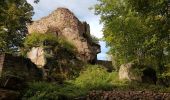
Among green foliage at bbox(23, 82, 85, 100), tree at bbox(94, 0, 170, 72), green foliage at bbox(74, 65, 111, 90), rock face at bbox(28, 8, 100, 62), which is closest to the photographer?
green foliage at bbox(23, 82, 85, 100)

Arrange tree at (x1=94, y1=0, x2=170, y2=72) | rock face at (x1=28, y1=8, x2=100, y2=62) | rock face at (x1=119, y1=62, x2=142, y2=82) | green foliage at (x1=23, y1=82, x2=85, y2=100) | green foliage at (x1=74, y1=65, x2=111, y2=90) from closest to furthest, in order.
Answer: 1. green foliage at (x1=23, y1=82, x2=85, y2=100)
2. rock face at (x1=119, y1=62, x2=142, y2=82)
3. green foliage at (x1=74, y1=65, x2=111, y2=90)
4. tree at (x1=94, y1=0, x2=170, y2=72)
5. rock face at (x1=28, y1=8, x2=100, y2=62)

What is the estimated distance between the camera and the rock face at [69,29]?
33.7 meters

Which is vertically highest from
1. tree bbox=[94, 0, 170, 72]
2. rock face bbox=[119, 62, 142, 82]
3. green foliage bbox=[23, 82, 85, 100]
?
tree bbox=[94, 0, 170, 72]

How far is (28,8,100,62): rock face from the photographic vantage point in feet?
111

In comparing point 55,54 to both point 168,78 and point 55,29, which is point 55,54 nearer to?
point 55,29

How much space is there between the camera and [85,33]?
3597cm

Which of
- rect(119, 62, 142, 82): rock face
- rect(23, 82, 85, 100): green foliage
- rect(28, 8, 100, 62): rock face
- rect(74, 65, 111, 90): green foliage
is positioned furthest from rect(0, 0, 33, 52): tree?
rect(23, 82, 85, 100): green foliage

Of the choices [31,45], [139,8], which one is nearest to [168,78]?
[31,45]

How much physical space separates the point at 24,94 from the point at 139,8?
6.80 meters

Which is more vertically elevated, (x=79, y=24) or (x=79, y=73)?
(x=79, y=24)

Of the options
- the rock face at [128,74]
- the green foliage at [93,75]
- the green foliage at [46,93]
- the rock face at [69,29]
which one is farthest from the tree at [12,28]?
the green foliage at [46,93]

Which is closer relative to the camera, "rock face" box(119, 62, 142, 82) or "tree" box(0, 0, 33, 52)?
"rock face" box(119, 62, 142, 82)

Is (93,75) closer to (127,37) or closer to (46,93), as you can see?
(127,37)

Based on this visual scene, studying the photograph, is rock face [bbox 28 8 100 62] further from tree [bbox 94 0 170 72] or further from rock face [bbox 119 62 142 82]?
rock face [bbox 119 62 142 82]
